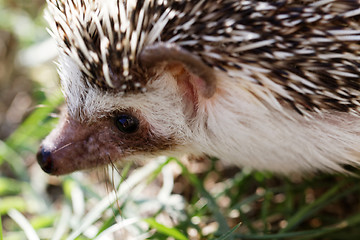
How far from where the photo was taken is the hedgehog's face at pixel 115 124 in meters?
1.71

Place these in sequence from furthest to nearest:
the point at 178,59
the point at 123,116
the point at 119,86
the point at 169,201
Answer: the point at 169,201
the point at 123,116
the point at 119,86
the point at 178,59

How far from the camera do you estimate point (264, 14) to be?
150 centimetres

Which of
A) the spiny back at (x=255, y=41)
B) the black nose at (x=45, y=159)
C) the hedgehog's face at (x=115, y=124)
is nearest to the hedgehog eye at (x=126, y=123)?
the hedgehog's face at (x=115, y=124)

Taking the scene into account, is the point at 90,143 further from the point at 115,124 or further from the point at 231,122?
the point at 231,122

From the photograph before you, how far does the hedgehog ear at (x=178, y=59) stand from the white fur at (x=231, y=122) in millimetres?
67

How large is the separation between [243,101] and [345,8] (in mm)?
436

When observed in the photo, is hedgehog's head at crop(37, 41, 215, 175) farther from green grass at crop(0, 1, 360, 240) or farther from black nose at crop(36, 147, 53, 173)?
green grass at crop(0, 1, 360, 240)

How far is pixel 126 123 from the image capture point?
1772mm

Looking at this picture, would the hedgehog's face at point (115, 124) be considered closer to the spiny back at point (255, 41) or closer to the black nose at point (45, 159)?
the black nose at point (45, 159)

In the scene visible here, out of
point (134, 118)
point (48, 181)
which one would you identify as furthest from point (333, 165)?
point (48, 181)

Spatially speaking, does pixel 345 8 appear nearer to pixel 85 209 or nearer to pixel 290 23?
pixel 290 23

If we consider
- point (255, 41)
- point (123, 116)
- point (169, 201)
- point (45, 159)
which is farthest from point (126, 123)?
point (169, 201)

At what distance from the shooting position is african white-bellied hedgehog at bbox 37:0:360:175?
1491 mm

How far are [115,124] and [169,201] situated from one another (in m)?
0.67
